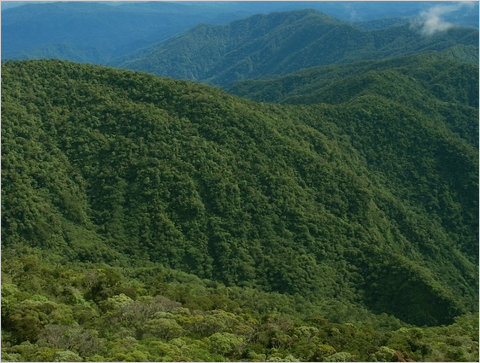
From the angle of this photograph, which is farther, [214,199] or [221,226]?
[214,199]

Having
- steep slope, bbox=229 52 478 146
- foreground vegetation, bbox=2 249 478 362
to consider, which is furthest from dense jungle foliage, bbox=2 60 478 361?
steep slope, bbox=229 52 478 146

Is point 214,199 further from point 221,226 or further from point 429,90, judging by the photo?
point 429,90

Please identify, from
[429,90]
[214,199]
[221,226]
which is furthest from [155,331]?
[429,90]

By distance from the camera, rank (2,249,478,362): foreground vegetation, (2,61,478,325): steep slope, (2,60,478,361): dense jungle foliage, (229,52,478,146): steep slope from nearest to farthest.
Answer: (2,249,478,362): foreground vegetation < (2,60,478,361): dense jungle foliage < (2,61,478,325): steep slope < (229,52,478,146): steep slope

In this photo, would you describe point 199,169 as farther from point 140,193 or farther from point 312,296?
point 312,296

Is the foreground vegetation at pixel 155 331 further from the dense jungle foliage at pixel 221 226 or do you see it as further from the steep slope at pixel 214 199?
the steep slope at pixel 214 199

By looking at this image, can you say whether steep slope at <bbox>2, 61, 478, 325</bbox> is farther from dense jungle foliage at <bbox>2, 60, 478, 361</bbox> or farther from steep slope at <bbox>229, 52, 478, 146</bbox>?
steep slope at <bbox>229, 52, 478, 146</bbox>

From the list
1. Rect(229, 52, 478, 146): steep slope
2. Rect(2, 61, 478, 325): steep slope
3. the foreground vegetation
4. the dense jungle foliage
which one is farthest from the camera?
Rect(229, 52, 478, 146): steep slope
